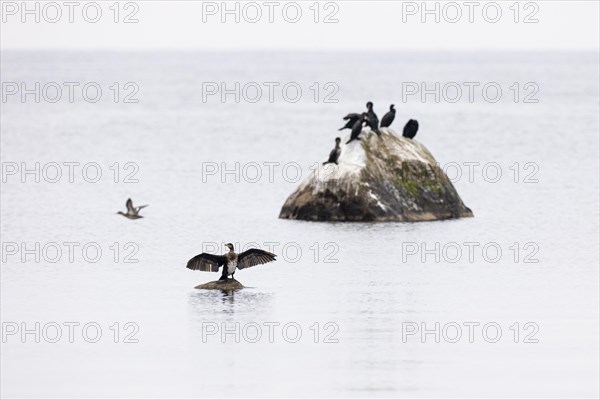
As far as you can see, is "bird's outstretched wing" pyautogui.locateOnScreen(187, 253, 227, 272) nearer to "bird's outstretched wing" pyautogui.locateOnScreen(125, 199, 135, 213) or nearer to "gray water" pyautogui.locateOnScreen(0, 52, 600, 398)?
"gray water" pyautogui.locateOnScreen(0, 52, 600, 398)

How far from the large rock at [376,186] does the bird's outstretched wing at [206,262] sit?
9768 mm

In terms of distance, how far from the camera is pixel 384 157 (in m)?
45.5

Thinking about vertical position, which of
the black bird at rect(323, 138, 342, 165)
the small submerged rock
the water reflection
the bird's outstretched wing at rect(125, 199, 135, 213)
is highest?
the black bird at rect(323, 138, 342, 165)

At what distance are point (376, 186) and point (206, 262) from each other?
10.3 meters

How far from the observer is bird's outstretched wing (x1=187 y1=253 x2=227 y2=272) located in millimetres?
35438

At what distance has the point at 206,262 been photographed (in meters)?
35.6

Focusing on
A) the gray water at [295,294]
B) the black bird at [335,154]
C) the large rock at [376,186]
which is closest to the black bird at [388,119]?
the large rock at [376,186]

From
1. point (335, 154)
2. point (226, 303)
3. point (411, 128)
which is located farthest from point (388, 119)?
point (226, 303)

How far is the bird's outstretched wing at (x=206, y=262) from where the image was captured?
35.4 m

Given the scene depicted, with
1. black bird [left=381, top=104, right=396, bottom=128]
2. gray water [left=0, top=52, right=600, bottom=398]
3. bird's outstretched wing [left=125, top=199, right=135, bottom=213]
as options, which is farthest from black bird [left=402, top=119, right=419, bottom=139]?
bird's outstretched wing [left=125, top=199, right=135, bottom=213]

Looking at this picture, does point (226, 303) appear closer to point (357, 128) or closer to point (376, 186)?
point (376, 186)

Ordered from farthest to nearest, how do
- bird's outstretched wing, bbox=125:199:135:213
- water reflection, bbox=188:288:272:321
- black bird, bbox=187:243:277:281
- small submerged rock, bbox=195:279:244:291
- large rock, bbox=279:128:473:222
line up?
1. bird's outstretched wing, bbox=125:199:135:213
2. large rock, bbox=279:128:473:222
3. small submerged rock, bbox=195:279:244:291
4. black bird, bbox=187:243:277:281
5. water reflection, bbox=188:288:272:321

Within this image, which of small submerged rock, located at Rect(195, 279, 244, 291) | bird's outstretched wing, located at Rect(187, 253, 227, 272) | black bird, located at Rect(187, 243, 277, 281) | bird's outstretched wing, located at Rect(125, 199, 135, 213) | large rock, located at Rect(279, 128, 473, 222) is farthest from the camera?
bird's outstretched wing, located at Rect(125, 199, 135, 213)

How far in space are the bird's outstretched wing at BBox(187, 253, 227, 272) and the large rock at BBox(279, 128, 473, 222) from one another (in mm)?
9768
